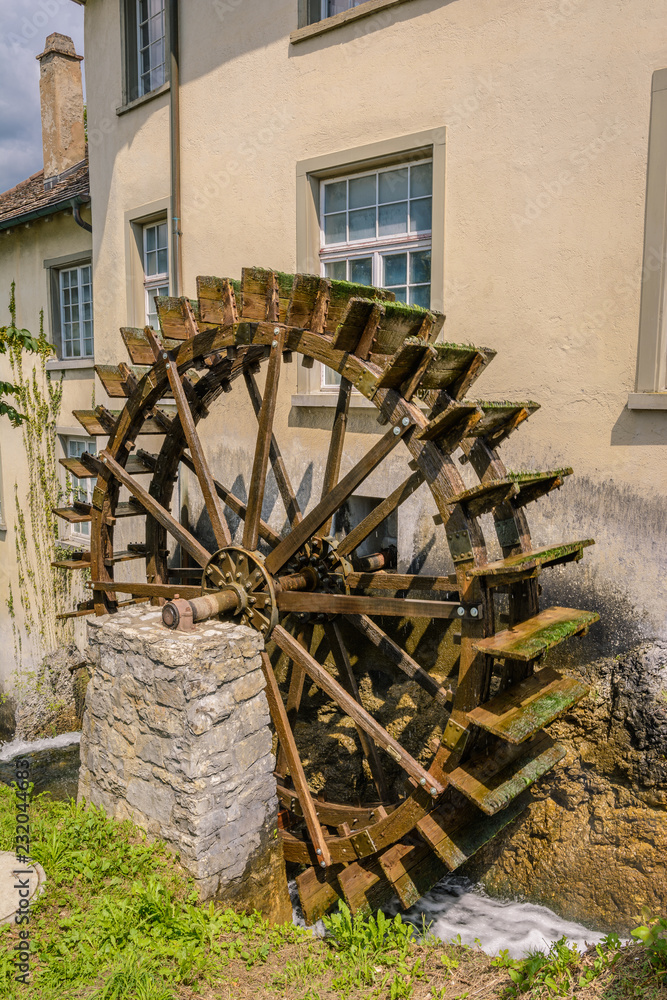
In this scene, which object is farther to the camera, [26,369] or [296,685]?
[26,369]

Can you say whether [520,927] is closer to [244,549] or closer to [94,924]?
[94,924]

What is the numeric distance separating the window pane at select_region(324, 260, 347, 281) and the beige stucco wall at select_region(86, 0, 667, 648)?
0.38 metres

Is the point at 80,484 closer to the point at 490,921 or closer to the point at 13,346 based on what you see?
the point at 13,346

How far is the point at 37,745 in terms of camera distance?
9109mm

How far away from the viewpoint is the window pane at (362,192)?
5.44m

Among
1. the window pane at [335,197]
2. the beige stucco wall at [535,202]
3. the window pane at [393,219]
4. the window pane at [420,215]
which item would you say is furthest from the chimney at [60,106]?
the window pane at [420,215]

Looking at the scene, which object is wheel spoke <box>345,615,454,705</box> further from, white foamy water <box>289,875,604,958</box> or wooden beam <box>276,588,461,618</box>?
white foamy water <box>289,875,604,958</box>

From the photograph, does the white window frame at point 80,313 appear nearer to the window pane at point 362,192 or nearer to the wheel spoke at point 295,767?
the window pane at point 362,192

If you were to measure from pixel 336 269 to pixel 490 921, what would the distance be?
180 inches

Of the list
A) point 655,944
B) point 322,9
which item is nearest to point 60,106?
point 322,9

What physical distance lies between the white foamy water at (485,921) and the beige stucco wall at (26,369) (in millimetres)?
6482

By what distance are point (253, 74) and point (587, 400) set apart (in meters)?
3.97

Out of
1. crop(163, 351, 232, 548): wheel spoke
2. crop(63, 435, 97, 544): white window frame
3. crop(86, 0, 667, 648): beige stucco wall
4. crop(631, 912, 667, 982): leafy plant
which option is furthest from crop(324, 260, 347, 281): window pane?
crop(63, 435, 97, 544): white window frame

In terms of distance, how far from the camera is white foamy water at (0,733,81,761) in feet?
29.2
